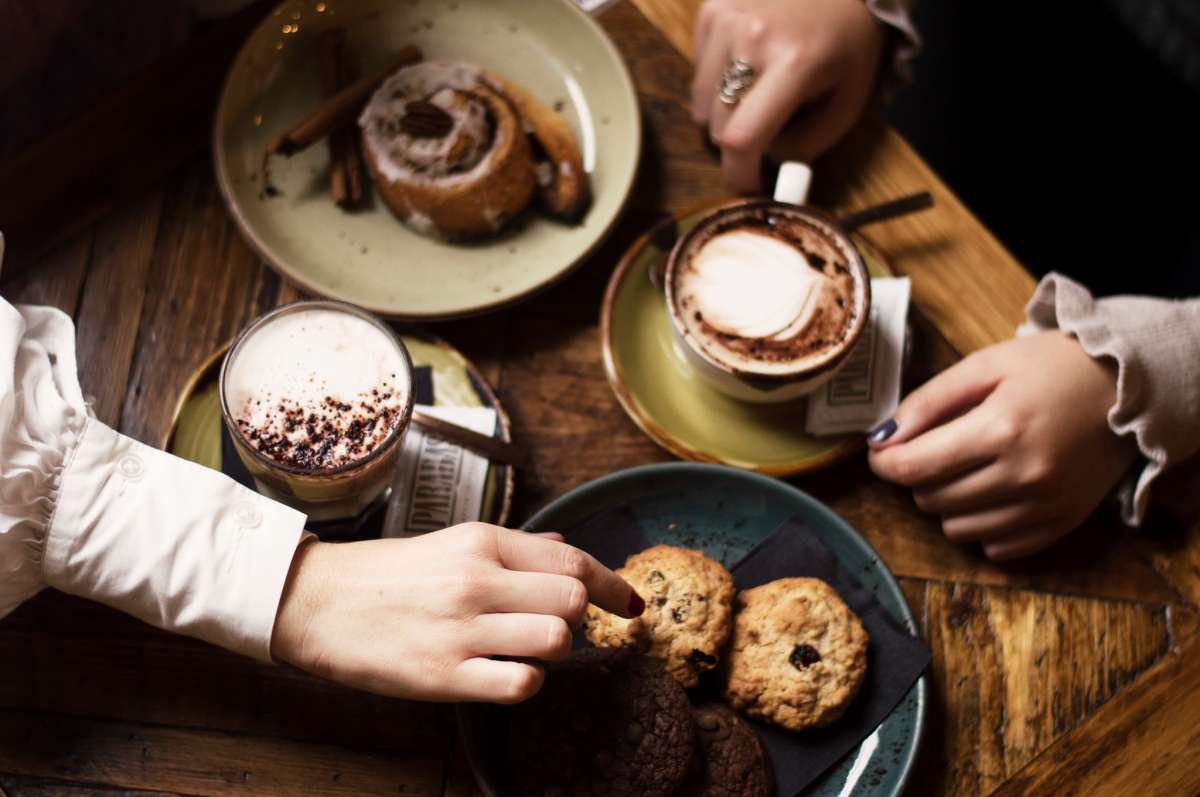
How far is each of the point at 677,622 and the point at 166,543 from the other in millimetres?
467

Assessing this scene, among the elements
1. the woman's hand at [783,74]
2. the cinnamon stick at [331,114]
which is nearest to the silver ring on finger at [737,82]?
the woman's hand at [783,74]

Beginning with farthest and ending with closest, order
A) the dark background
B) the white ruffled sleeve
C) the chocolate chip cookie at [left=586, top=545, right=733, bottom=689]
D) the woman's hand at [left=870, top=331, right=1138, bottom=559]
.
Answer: the dark background < the woman's hand at [left=870, top=331, right=1138, bottom=559] < the chocolate chip cookie at [left=586, top=545, right=733, bottom=689] < the white ruffled sleeve

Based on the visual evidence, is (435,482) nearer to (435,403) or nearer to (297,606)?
(435,403)

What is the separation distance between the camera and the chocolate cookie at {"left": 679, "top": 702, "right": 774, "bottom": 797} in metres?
0.94

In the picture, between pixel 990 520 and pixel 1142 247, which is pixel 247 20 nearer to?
pixel 990 520

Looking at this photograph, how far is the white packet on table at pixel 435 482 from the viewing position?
3.50 ft

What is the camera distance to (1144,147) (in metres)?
1.75

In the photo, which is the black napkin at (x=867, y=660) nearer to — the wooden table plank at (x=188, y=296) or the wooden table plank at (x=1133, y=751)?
Answer: the wooden table plank at (x=1133, y=751)

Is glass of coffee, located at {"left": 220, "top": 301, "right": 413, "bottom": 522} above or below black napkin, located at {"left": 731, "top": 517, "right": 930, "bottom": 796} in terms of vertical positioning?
above

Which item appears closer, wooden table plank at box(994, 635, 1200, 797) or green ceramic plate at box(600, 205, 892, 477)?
wooden table plank at box(994, 635, 1200, 797)

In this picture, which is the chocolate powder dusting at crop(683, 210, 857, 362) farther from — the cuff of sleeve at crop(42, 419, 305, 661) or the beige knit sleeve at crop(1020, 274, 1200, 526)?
the cuff of sleeve at crop(42, 419, 305, 661)

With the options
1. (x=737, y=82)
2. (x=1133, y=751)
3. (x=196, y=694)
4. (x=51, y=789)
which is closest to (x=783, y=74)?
(x=737, y=82)

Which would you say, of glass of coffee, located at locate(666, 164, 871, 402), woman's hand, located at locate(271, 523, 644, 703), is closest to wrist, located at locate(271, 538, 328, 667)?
woman's hand, located at locate(271, 523, 644, 703)

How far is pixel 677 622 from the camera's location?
A: 977mm
